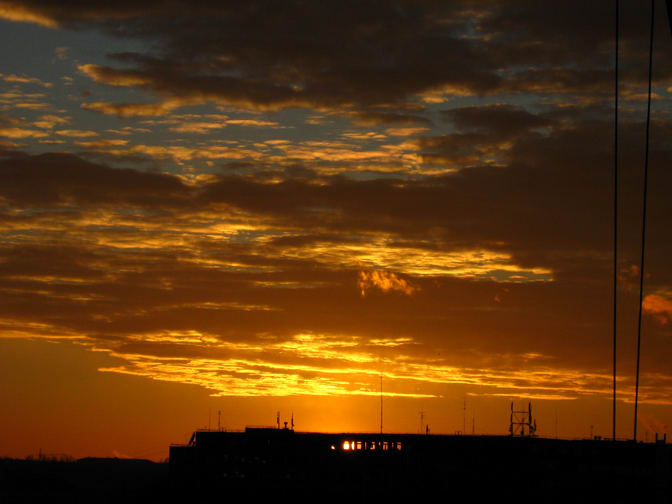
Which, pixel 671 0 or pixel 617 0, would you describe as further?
pixel 617 0

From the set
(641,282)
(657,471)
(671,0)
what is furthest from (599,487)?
(671,0)

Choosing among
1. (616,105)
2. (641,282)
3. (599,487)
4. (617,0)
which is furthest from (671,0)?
(599,487)

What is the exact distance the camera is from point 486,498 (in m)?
200

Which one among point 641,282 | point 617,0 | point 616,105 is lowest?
point 641,282

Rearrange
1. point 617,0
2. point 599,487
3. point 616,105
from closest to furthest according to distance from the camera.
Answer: point 617,0 < point 616,105 < point 599,487

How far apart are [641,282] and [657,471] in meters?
159

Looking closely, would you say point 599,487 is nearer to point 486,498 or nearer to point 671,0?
point 486,498

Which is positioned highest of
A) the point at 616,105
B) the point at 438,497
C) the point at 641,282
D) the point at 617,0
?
the point at 617,0

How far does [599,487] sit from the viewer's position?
618 feet

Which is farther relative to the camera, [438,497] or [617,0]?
[438,497]

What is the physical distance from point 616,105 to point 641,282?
819 centimetres

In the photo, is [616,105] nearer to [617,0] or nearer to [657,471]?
[617,0]

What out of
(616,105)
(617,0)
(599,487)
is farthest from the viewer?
(599,487)

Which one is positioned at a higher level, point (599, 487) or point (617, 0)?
point (617, 0)
